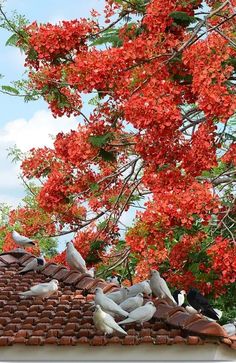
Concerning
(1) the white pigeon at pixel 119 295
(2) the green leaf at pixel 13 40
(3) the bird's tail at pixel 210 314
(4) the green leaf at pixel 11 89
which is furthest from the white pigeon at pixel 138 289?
(4) the green leaf at pixel 11 89

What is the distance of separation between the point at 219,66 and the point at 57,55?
2576 millimetres

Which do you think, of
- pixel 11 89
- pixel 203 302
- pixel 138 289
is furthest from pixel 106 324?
pixel 11 89

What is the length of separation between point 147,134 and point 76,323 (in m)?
3.73

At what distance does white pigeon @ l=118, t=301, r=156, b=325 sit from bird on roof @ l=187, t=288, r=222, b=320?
96.8 inches

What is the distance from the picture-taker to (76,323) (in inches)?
302

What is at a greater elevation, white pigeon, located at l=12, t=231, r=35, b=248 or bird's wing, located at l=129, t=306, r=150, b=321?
white pigeon, located at l=12, t=231, r=35, b=248

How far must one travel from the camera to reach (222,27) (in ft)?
39.9

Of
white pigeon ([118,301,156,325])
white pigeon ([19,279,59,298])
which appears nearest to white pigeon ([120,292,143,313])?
white pigeon ([118,301,156,325])

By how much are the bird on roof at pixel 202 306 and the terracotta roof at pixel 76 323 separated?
124cm

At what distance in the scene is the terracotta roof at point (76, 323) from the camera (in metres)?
6.99

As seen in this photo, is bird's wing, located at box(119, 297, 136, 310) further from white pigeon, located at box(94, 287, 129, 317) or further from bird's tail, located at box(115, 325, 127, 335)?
bird's tail, located at box(115, 325, 127, 335)

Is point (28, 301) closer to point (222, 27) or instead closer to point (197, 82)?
point (197, 82)

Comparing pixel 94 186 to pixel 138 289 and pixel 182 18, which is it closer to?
pixel 182 18

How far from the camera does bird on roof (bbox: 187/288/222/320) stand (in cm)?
997
